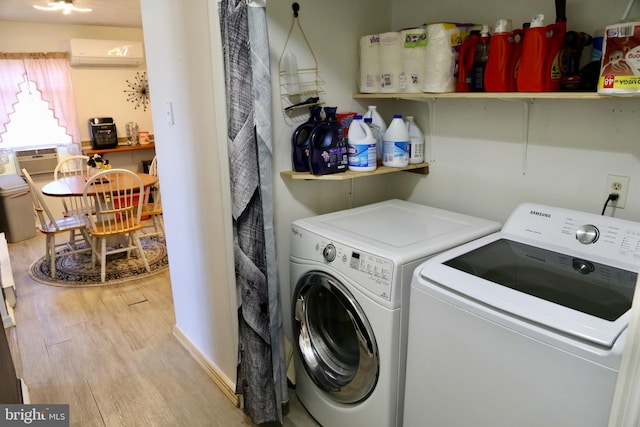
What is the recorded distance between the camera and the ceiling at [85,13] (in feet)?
13.1

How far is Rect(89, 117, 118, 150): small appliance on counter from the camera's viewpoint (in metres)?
5.26

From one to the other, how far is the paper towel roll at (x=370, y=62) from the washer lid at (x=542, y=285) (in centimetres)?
90

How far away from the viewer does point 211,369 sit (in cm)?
233

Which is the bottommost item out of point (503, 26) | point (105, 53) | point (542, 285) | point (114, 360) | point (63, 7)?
point (114, 360)

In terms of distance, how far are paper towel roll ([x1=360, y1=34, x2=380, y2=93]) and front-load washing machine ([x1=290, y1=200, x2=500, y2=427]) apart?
576 millimetres

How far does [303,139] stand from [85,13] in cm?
389

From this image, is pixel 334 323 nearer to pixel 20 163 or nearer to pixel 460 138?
pixel 460 138

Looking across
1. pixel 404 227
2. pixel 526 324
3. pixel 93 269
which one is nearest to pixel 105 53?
pixel 93 269

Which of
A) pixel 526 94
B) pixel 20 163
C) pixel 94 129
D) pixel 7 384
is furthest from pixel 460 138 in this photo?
pixel 20 163

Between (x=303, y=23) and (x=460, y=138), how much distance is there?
87 centimetres

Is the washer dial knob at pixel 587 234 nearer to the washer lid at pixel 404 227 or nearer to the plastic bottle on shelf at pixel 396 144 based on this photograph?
the washer lid at pixel 404 227

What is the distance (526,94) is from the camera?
152 cm

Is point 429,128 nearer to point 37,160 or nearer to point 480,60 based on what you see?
point 480,60

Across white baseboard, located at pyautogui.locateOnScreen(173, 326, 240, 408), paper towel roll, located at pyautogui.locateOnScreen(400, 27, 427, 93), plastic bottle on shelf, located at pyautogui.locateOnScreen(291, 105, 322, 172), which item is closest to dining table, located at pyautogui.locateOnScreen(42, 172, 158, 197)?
white baseboard, located at pyautogui.locateOnScreen(173, 326, 240, 408)
